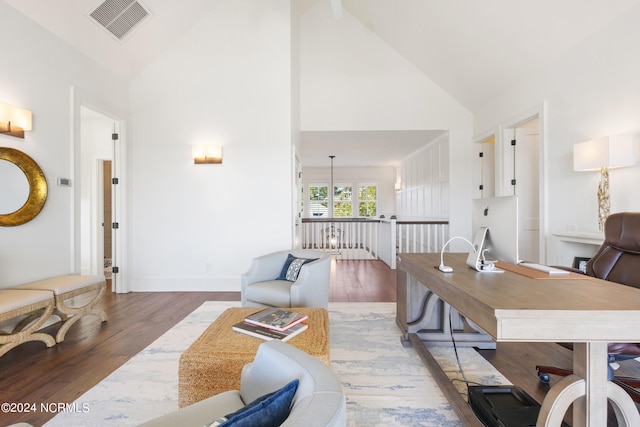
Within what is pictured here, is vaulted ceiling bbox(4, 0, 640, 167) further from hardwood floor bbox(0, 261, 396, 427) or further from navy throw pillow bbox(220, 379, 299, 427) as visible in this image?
navy throw pillow bbox(220, 379, 299, 427)

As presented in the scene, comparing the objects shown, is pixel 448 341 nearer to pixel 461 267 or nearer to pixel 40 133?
pixel 461 267

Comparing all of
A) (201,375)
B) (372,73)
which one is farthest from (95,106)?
(372,73)

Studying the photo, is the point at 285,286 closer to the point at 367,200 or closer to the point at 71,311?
the point at 71,311

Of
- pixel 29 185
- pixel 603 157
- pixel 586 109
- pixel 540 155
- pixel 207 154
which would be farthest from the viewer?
pixel 207 154

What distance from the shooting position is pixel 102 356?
2326mm

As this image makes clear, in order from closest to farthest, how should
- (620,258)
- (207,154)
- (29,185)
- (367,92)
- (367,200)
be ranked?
(620,258)
(29,185)
(207,154)
(367,92)
(367,200)

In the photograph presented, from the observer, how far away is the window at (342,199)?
10.8 metres

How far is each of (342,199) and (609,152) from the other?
27.5ft

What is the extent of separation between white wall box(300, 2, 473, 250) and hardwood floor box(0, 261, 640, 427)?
10.2 feet

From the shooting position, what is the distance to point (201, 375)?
143 centimetres

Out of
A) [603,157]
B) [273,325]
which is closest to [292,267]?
[273,325]

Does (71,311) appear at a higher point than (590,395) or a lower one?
lower

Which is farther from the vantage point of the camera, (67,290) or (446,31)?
(446,31)

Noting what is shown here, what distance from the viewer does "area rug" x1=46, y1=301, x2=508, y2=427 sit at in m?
1.63
